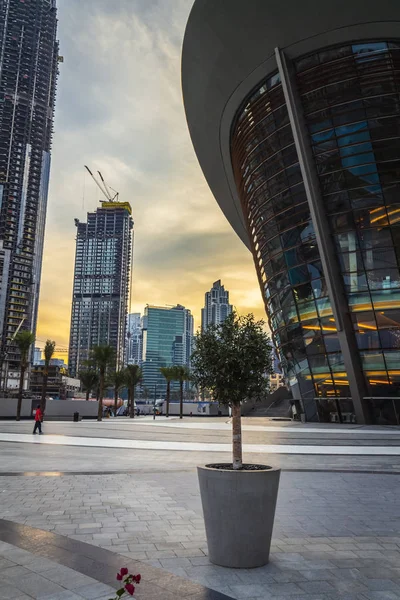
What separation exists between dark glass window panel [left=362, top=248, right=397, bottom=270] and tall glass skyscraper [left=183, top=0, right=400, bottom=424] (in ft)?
0.24

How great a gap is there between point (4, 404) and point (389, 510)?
2118 inches

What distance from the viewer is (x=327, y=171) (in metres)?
34.7

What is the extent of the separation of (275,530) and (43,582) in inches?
157

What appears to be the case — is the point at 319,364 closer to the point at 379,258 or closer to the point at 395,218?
the point at 379,258

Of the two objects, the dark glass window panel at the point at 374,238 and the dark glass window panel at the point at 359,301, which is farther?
the dark glass window panel at the point at 359,301

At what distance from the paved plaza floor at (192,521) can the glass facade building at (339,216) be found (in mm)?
17784

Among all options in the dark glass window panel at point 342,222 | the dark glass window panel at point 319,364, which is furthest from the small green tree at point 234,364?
the dark glass window panel at point 319,364

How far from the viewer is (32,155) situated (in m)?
182

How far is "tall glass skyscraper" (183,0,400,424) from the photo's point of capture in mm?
33031

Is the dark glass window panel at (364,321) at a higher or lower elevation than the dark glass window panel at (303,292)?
lower

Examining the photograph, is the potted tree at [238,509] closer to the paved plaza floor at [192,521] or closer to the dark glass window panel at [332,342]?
the paved plaza floor at [192,521]

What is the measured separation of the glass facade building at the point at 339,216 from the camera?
109ft

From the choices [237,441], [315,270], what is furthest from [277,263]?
[237,441]

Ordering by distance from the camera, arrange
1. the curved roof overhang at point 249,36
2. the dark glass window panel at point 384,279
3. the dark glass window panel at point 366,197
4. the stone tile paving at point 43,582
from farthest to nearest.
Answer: the dark glass window panel at point 366,197 < the dark glass window panel at point 384,279 < the curved roof overhang at point 249,36 < the stone tile paving at point 43,582
